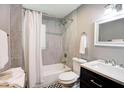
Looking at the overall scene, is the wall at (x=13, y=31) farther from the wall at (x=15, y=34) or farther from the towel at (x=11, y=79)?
the towel at (x=11, y=79)

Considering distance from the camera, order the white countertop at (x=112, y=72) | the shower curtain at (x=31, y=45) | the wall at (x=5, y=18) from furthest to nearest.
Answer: the shower curtain at (x=31, y=45), the wall at (x=5, y=18), the white countertop at (x=112, y=72)

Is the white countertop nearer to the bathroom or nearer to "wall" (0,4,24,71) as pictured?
the bathroom

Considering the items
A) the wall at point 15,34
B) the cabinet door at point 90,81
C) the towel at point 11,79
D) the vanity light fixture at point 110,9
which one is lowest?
the cabinet door at point 90,81

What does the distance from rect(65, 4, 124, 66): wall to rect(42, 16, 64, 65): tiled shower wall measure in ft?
1.41

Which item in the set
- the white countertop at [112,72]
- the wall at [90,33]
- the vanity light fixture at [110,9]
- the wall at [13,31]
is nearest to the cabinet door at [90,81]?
the white countertop at [112,72]

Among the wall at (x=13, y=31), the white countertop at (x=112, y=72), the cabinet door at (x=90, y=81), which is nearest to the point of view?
the white countertop at (x=112, y=72)

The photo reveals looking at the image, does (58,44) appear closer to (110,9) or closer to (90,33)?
(90,33)

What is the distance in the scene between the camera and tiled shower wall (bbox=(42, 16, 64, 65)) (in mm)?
2715

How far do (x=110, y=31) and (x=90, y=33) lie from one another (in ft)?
1.41

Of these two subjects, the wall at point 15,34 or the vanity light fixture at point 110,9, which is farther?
the wall at point 15,34

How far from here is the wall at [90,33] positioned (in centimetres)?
142

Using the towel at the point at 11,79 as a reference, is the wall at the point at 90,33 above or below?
above

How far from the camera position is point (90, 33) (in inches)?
74.2

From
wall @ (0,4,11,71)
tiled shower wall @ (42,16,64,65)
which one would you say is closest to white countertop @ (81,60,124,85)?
wall @ (0,4,11,71)
